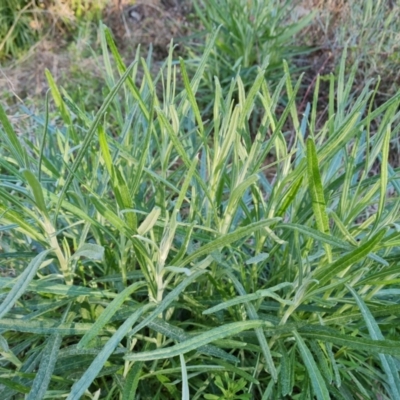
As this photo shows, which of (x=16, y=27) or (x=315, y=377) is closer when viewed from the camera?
(x=315, y=377)

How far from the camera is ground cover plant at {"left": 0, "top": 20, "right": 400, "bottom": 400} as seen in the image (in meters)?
0.55

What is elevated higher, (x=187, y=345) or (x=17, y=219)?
(x=17, y=219)

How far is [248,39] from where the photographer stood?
1.86m

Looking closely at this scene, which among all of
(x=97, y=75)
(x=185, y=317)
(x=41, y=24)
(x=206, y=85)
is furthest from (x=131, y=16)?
(x=185, y=317)

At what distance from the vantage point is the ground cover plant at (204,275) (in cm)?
55

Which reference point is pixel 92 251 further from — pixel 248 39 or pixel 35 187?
A: pixel 248 39

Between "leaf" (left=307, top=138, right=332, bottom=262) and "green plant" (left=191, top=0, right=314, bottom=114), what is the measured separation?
1.34m

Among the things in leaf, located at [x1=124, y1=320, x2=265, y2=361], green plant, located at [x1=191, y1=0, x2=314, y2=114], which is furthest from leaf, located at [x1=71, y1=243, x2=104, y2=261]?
green plant, located at [x1=191, y1=0, x2=314, y2=114]

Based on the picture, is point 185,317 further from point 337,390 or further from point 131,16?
point 131,16

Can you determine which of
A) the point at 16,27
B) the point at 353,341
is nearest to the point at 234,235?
the point at 353,341

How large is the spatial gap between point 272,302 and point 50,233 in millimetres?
368

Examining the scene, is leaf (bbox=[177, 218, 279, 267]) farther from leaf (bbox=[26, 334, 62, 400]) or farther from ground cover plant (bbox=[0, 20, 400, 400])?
leaf (bbox=[26, 334, 62, 400])

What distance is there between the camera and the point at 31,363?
26.5 inches

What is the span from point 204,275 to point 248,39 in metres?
1.38
